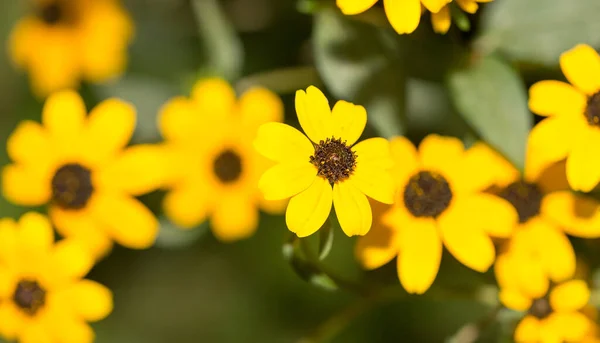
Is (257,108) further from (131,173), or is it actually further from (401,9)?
(401,9)

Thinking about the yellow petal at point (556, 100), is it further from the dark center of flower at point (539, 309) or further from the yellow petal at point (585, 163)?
the dark center of flower at point (539, 309)

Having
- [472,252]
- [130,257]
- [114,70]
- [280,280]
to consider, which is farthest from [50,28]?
[472,252]

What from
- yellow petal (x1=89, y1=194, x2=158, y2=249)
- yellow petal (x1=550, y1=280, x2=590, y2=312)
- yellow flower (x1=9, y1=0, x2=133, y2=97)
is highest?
yellow flower (x1=9, y1=0, x2=133, y2=97)

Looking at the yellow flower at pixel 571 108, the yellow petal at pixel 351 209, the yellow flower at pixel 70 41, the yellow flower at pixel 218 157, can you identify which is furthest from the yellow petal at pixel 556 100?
the yellow flower at pixel 70 41

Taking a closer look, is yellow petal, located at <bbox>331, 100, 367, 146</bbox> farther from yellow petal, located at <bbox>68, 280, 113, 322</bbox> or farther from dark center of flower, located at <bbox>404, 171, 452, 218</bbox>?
yellow petal, located at <bbox>68, 280, 113, 322</bbox>

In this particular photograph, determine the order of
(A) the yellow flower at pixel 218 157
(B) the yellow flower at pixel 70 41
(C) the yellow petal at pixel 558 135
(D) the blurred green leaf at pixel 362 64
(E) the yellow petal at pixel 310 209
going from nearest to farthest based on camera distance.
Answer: (E) the yellow petal at pixel 310 209, (C) the yellow petal at pixel 558 135, (D) the blurred green leaf at pixel 362 64, (A) the yellow flower at pixel 218 157, (B) the yellow flower at pixel 70 41

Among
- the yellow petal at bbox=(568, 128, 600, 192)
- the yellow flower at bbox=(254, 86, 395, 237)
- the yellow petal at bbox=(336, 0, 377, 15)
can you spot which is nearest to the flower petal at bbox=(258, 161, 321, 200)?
the yellow flower at bbox=(254, 86, 395, 237)
